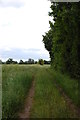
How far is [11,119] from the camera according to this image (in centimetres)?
1031

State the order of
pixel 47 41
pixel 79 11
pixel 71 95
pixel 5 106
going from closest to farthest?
pixel 5 106
pixel 79 11
pixel 71 95
pixel 47 41

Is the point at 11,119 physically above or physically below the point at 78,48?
below

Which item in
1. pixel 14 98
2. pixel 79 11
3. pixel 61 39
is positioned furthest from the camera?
pixel 61 39

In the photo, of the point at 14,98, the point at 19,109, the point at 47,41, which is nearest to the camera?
the point at 19,109

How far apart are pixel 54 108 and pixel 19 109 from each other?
139 cm

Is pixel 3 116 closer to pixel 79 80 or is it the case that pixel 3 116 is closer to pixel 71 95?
pixel 71 95

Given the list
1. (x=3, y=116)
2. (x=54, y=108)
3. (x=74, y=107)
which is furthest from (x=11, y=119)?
(x=74, y=107)

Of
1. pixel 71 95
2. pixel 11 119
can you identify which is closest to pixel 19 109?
pixel 11 119

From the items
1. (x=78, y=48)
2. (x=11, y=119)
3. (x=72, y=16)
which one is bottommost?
(x=11, y=119)

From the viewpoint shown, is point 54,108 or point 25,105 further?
point 25,105

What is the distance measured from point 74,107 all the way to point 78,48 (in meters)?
4.24

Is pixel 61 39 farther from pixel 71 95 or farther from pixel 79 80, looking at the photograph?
pixel 71 95

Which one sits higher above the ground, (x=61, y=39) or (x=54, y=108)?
(x=61, y=39)

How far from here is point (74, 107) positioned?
12.7 m
